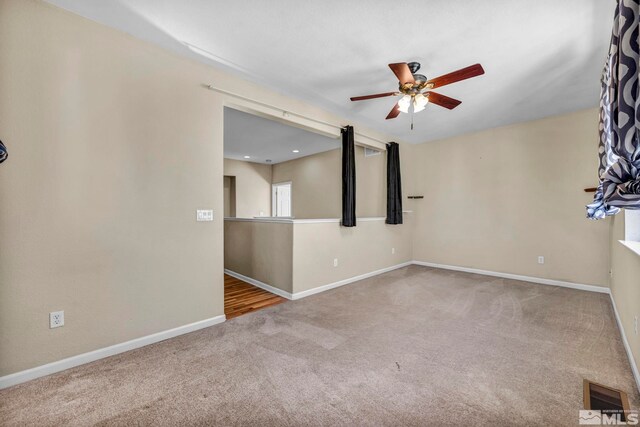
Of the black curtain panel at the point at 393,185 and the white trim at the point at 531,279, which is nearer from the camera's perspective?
the white trim at the point at 531,279

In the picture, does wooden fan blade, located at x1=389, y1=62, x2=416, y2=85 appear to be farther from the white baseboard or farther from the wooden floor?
the wooden floor

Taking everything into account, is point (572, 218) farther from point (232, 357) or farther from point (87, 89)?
point (87, 89)

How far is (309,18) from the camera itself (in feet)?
6.72

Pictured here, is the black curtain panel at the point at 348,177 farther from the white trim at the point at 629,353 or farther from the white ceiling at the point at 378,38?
the white trim at the point at 629,353

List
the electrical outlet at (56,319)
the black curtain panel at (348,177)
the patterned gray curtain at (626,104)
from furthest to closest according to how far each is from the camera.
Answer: the black curtain panel at (348,177) < the electrical outlet at (56,319) < the patterned gray curtain at (626,104)

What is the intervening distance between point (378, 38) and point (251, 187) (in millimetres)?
5782

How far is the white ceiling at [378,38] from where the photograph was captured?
194 centimetres

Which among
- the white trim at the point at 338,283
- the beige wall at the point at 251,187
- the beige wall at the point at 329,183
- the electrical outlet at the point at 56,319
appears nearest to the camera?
the electrical outlet at the point at 56,319

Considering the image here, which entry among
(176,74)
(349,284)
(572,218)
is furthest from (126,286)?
(572,218)

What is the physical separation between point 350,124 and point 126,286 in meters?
3.55

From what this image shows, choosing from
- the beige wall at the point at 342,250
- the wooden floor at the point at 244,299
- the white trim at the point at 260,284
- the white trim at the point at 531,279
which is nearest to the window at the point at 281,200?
the white trim at the point at 260,284

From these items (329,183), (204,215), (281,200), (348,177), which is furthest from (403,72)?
(281,200)

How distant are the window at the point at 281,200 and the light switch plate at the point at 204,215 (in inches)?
202

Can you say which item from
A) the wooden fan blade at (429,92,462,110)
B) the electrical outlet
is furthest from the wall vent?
the electrical outlet
